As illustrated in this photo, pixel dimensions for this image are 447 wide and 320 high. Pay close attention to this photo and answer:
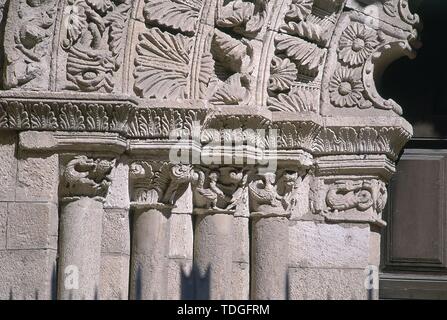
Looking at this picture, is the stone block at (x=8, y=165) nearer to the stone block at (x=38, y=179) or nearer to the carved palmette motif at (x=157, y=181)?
the stone block at (x=38, y=179)

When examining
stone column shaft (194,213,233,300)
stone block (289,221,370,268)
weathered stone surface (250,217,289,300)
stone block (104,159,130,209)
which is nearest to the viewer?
stone block (104,159,130,209)

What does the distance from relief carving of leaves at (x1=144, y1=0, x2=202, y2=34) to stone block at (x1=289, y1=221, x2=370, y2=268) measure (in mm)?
1224

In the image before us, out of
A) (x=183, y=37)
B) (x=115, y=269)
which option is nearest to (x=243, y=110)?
(x=183, y=37)

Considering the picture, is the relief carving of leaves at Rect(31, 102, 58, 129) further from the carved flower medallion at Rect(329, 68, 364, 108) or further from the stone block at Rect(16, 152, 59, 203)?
the carved flower medallion at Rect(329, 68, 364, 108)

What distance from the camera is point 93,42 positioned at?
848 cm

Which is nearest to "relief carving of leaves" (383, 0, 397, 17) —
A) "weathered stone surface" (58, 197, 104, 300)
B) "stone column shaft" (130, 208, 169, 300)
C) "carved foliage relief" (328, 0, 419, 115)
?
"carved foliage relief" (328, 0, 419, 115)

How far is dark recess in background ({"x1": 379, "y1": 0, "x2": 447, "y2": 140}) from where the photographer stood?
32.3ft

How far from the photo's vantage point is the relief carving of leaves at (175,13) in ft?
28.3

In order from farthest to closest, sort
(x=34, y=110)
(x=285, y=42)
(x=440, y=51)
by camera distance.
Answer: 1. (x=440, y=51)
2. (x=285, y=42)
3. (x=34, y=110)

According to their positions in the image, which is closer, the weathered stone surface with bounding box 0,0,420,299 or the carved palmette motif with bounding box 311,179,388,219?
the weathered stone surface with bounding box 0,0,420,299

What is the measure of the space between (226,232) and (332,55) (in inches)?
46.4

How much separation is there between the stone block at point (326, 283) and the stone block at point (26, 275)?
139 centimetres
